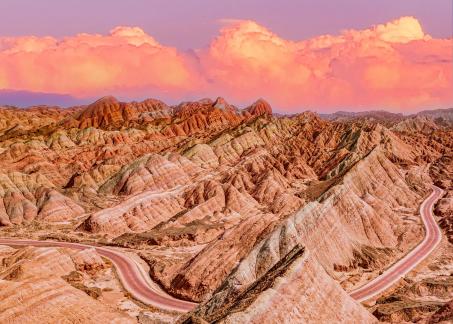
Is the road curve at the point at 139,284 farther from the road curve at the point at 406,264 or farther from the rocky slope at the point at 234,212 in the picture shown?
the road curve at the point at 406,264

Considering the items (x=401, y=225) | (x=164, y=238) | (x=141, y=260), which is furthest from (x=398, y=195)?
(x=141, y=260)

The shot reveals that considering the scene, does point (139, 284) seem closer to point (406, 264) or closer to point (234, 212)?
point (406, 264)

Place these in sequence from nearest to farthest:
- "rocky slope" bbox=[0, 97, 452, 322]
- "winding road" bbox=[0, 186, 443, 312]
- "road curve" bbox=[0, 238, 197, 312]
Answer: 1. "rocky slope" bbox=[0, 97, 452, 322]
2. "road curve" bbox=[0, 238, 197, 312]
3. "winding road" bbox=[0, 186, 443, 312]

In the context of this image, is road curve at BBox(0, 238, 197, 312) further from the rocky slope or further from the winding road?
the rocky slope

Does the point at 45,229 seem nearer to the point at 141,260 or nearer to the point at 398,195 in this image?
the point at 141,260

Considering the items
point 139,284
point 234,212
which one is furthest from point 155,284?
point 234,212

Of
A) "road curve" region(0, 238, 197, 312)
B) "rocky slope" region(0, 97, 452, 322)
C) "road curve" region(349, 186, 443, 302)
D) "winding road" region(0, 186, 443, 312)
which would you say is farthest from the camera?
"road curve" region(349, 186, 443, 302)

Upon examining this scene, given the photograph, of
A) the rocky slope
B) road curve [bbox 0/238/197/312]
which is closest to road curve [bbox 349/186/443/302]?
the rocky slope
